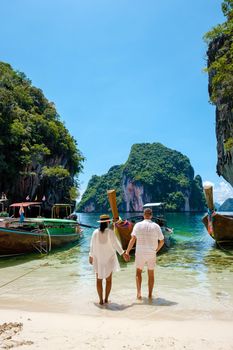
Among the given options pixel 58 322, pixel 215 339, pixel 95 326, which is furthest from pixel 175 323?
pixel 58 322

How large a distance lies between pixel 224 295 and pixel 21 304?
4249 mm

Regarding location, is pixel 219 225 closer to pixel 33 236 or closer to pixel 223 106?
pixel 33 236

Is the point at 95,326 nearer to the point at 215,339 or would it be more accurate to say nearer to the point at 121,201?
the point at 215,339

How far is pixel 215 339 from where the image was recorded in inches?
146

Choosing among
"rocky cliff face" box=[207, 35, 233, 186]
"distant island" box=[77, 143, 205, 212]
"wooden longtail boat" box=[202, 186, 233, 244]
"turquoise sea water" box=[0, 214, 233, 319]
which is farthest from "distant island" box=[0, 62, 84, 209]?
"distant island" box=[77, 143, 205, 212]

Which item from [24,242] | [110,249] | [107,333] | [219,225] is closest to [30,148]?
[24,242]

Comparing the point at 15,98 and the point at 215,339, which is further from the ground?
the point at 15,98

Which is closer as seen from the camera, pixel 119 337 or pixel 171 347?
pixel 171 347

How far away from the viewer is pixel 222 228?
16000 mm

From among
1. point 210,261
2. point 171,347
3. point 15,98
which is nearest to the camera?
point 171,347

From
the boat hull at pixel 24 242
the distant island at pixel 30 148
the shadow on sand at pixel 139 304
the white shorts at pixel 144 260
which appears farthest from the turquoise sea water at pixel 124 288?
the distant island at pixel 30 148

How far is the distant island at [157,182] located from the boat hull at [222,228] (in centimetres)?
10142

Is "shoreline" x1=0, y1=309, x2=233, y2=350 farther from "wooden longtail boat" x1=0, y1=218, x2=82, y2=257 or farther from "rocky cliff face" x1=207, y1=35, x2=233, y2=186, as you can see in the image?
"rocky cliff face" x1=207, y1=35, x2=233, y2=186

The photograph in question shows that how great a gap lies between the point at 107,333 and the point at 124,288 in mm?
3501
